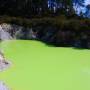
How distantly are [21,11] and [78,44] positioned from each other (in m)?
11.9

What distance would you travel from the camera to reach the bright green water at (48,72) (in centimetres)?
871

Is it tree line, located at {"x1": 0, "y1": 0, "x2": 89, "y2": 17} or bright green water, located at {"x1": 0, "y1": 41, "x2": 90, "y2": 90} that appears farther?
tree line, located at {"x1": 0, "y1": 0, "x2": 89, "y2": 17}

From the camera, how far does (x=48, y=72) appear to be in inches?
405

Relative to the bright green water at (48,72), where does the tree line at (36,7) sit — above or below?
above

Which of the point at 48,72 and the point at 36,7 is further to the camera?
the point at 36,7

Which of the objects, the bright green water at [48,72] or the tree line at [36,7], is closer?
the bright green water at [48,72]

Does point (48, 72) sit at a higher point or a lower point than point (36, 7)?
lower

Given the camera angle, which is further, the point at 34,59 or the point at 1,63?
the point at 34,59

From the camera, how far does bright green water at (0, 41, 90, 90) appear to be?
871cm

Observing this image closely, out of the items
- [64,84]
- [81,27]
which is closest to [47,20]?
[81,27]

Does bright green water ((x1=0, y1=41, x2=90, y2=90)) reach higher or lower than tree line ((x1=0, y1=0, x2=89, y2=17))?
lower

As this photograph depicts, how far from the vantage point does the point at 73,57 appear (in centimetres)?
1348

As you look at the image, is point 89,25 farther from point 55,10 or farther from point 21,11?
point 55,10

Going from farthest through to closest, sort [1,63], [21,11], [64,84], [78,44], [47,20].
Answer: [21,11] < [47,20] < [78,44] < [1,63] < [64,84]
